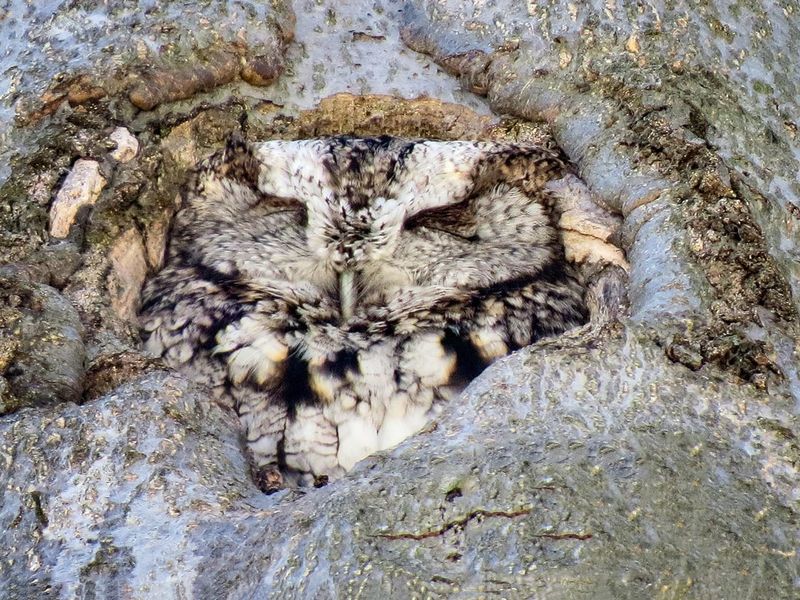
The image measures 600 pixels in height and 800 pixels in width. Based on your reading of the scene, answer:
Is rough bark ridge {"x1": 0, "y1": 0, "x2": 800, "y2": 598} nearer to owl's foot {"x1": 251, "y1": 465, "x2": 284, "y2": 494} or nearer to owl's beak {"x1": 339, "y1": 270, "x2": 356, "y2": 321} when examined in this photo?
owl's foot {"x1": 251, "y1": 465, "x2": 284, "y2": 494}

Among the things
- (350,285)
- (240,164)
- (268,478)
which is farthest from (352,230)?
(268,478)

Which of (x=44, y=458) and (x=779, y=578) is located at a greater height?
(x=779, y=578)

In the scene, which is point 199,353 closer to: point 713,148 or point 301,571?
point 301,571

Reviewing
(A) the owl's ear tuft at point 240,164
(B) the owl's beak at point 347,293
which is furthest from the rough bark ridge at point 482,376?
(B) the owl's beak at point 347,293

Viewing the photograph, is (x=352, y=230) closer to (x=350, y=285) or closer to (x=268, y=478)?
(x=350, y=285)

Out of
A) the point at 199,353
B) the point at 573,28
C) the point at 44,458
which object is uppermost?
the point at 573,28

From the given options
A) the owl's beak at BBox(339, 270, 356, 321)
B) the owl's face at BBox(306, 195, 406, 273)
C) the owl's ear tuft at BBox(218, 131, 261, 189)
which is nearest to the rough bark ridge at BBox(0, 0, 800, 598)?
the owl's ear tuft at BBox(218, 131, 261, 189)

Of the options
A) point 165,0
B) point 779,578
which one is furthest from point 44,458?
point 165,0
